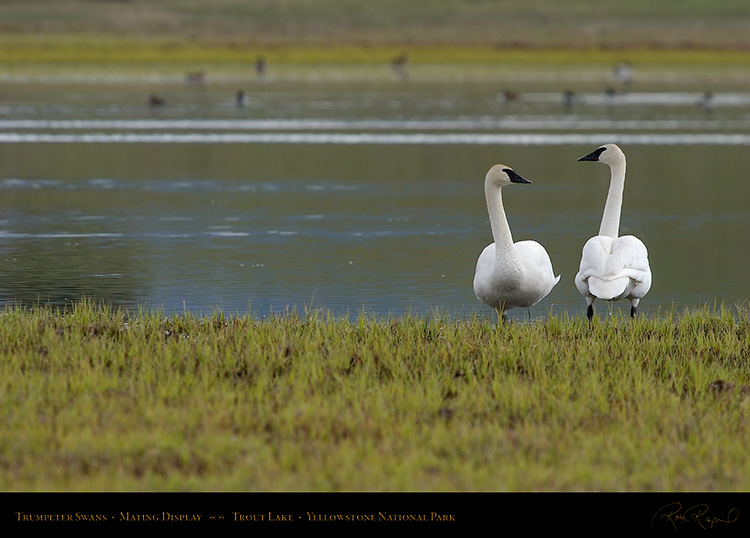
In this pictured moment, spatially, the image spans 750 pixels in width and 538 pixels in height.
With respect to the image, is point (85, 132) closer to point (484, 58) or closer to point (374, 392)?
point (374, 392)

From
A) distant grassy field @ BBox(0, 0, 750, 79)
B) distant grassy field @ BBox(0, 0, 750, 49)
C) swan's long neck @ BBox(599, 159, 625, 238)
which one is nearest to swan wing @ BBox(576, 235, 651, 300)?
swan's long neck @ BBox(599, 159, 625, 238)

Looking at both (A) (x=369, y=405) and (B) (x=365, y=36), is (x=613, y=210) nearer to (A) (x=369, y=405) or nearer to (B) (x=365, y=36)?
(A) (x=369, y=405)

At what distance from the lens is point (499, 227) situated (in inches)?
413

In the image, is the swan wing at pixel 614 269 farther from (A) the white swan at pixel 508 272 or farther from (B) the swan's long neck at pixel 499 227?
(B) the swan's long neck at pixel 499 227

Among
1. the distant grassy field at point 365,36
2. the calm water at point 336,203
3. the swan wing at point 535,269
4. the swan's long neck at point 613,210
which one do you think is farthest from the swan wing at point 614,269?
the distant grassy field at point 365,36

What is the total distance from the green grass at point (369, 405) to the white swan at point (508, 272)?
511mm

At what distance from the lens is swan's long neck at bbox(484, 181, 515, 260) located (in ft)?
33.8

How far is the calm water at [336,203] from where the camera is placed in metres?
13.0

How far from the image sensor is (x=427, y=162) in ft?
88.1
